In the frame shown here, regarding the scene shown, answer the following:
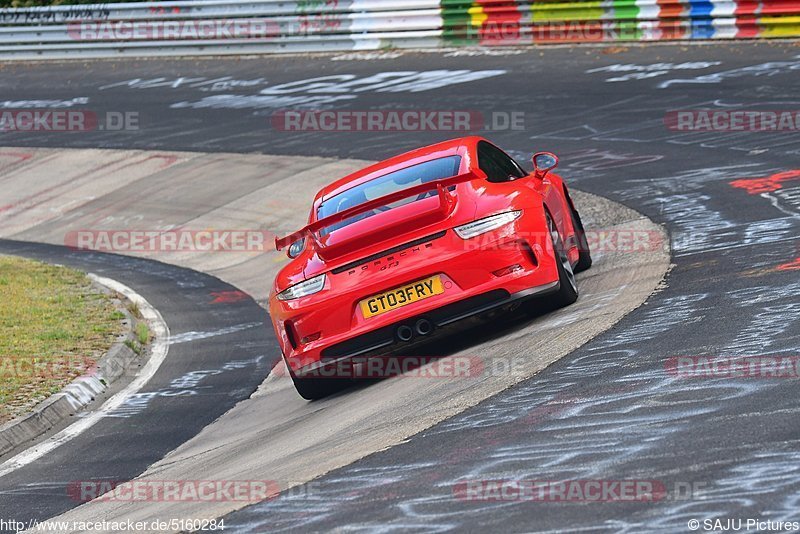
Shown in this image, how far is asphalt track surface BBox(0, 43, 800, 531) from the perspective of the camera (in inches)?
210

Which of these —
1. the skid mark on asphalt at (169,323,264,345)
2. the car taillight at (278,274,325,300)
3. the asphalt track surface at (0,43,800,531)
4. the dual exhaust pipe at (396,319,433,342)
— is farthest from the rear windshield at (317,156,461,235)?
the skid mark on asphalt at (169,323,264,345)

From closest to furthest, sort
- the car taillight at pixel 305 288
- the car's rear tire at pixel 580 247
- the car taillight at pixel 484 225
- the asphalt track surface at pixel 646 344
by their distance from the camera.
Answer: the asphalt track surface at pixel 646 344
the car taillight at pixel 484 225
the car taillight at pixel 305 288
the car's rear tire at pixel 580 247

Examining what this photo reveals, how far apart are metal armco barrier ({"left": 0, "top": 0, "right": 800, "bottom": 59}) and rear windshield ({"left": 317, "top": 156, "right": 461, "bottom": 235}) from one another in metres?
13.2

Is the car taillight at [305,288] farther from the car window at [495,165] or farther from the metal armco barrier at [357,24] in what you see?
the metal armco barrier at [357,24]

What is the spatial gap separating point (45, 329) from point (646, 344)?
647cm

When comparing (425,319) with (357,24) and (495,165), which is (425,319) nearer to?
(495,165)

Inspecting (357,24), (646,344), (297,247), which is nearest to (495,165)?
(297,247)

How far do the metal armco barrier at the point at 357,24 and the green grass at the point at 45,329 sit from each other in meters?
11.5

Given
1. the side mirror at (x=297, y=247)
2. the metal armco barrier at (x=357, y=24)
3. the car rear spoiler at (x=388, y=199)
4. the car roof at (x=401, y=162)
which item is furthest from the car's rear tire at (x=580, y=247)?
the metal armco barrier at (x=357, y=24)

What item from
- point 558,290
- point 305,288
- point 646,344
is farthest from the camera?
point 558,290

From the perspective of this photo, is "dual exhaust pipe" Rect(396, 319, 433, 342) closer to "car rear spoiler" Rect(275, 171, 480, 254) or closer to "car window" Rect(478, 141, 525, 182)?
"car rear spoiler" Rect(275, 171, 480, 254)

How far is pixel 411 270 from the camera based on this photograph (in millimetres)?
8062

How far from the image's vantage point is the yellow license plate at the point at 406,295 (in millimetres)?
8070

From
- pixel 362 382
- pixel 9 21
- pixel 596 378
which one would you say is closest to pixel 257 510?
pixel 596 378
